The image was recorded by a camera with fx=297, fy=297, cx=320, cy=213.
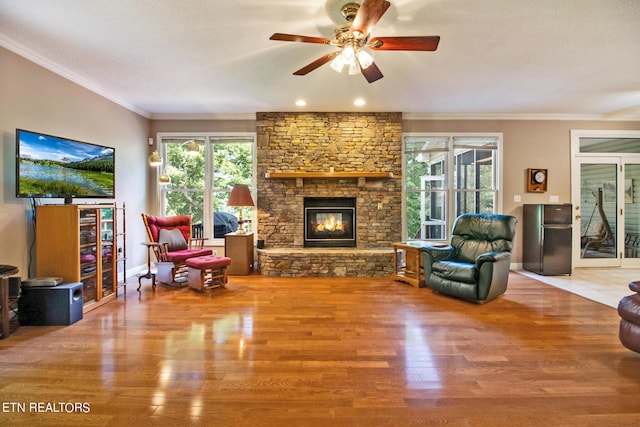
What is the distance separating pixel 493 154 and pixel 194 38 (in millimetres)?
5065

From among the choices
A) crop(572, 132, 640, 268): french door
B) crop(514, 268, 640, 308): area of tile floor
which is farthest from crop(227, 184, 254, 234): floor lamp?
crop(572, 132, 640, 268): french door

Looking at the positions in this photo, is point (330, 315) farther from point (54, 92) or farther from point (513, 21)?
point (54, 92)

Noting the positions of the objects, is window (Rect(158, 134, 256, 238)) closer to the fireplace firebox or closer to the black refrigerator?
the fireplace firebox

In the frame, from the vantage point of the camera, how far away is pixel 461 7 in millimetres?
2338

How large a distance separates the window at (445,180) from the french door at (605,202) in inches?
59.3

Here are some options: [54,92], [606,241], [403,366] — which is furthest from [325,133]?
[606,241]

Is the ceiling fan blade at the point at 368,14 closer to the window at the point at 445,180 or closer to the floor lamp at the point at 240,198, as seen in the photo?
the floor lamp at the point at 240,198

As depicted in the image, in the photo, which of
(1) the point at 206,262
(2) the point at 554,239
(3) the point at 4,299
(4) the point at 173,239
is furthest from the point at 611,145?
(3) the point at 4,299

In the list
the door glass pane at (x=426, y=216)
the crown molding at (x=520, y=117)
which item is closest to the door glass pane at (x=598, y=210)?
the crown molding at (x=520, y=117)

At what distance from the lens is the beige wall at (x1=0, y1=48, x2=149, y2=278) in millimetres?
2877

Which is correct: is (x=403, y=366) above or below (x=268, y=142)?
below

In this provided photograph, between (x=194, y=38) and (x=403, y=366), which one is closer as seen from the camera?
(x=403, y=366)

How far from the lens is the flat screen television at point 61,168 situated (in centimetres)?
287

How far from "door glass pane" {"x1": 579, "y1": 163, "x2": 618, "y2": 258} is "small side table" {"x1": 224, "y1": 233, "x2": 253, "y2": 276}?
19.4 feet
